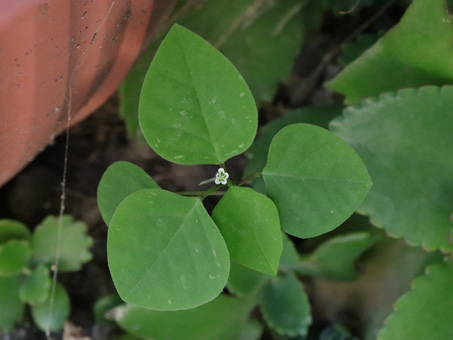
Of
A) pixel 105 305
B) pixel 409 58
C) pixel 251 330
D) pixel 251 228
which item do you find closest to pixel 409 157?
pixel 409 58

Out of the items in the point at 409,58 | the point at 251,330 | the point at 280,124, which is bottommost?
the point at 251,330

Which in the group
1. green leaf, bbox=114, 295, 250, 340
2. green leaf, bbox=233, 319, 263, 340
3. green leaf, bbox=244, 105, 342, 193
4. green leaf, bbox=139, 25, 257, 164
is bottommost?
green leaf, bbox=233, 319, 263, 340

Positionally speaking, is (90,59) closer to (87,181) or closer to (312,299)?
(87,181)

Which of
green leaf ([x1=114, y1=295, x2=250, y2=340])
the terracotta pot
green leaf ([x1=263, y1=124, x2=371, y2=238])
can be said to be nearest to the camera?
the terracotta pot

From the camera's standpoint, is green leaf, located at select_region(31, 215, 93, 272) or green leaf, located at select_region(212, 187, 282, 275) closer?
green leaf, located at select_region(212, 187, 282, 275)

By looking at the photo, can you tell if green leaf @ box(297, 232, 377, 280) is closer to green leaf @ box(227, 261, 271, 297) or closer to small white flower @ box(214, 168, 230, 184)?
green leaf @ box(227, 261, 271, 297)

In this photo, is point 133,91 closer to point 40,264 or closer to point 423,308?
point 40,264

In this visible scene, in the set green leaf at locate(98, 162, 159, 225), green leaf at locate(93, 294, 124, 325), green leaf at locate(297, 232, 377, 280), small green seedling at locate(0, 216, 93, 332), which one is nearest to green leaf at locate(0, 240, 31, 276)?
small green seedling at locate(0, 216, 93, 332)
